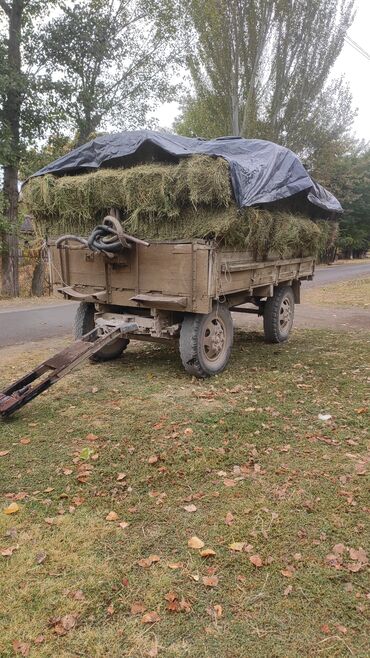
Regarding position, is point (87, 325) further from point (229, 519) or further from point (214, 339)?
point (229, 519)

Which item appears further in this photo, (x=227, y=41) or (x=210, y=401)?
(x=227, y=41)

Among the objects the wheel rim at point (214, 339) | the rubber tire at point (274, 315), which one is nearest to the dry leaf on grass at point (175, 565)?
the wheel rim at point (214, 339)

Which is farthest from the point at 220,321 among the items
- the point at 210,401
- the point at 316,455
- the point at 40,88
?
the point at 40,88

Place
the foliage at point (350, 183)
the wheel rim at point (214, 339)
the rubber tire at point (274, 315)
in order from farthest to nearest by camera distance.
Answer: the foliage at point (350, 183) → the rubber tire at point (274, 315) → the wheel rim at point (214, 339)

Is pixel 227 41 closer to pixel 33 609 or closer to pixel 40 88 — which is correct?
pixel 40 88

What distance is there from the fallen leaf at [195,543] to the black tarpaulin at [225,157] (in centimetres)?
340

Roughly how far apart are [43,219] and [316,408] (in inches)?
164

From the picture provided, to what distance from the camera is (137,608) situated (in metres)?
2.21

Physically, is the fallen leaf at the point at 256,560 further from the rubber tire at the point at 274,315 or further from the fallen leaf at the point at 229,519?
A: the rubber tire at the point at 274,315

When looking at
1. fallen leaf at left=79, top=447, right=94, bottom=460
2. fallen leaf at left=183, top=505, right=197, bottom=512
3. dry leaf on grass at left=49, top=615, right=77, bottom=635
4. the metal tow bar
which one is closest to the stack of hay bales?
the metal tow bar

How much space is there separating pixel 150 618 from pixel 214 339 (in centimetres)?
367

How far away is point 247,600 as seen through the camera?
226cm

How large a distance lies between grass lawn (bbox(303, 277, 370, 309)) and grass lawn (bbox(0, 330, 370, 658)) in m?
8.54

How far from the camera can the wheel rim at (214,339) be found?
5.46 metres
